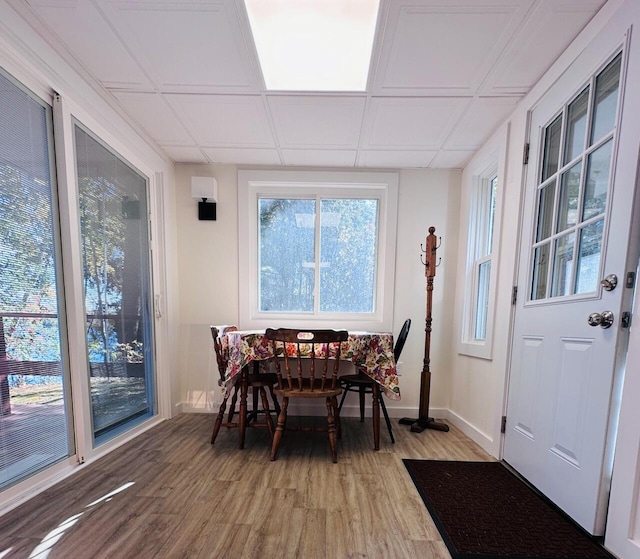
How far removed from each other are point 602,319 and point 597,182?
62 cm

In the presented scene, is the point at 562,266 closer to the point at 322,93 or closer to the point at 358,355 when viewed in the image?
the point at 358,355

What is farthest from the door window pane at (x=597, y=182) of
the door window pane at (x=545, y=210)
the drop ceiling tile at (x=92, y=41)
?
the drop ceiling tile at (x=92, y=41)

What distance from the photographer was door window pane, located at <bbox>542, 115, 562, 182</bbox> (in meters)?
1.53

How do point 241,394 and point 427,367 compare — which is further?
point 427,367

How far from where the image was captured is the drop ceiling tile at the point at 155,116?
1767 millimetres

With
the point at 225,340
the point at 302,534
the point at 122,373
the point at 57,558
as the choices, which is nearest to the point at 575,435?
the point at 302,534

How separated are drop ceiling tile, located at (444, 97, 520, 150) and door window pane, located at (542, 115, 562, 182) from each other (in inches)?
13.2

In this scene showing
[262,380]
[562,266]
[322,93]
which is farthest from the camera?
[262,380]

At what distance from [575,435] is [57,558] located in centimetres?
216

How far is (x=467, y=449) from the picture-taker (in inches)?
77.2

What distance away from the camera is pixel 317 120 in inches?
76.0

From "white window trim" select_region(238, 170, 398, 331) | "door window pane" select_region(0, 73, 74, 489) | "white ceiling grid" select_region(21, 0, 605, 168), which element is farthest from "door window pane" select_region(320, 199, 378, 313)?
"door window pane" select_region(0, 73, 74, 489)

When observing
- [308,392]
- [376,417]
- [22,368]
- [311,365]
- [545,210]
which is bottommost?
[376,417]

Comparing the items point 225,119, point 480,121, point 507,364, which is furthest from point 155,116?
point 507,364
